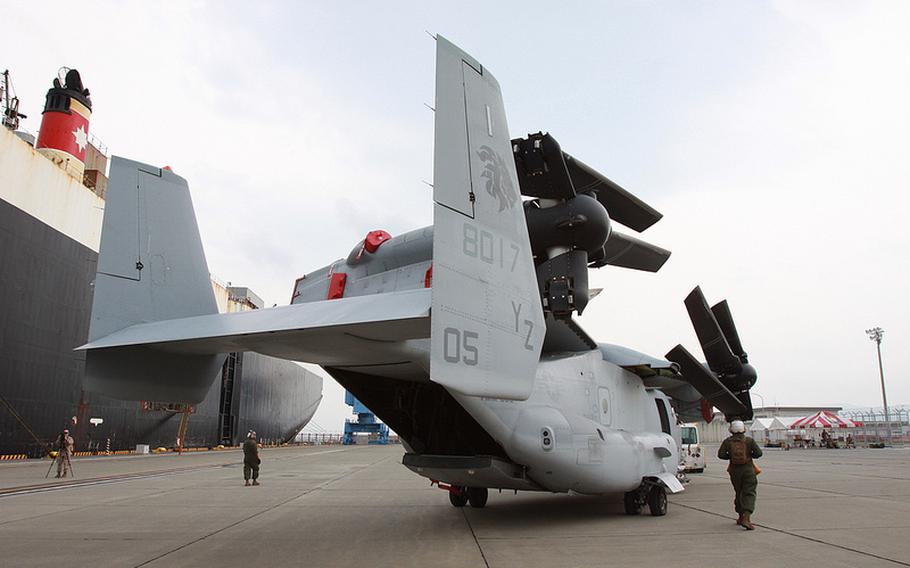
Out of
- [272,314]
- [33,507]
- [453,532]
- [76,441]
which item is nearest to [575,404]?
[453,532]

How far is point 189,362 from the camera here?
6426 millimetres

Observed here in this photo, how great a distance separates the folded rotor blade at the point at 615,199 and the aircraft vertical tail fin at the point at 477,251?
2.58m

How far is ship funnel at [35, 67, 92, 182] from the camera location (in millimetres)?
25984

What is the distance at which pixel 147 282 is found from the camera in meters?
6.47

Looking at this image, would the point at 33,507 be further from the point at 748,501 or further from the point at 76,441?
the point at 76,441

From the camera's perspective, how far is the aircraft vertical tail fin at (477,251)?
504 centimetres

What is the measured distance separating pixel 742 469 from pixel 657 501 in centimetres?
166

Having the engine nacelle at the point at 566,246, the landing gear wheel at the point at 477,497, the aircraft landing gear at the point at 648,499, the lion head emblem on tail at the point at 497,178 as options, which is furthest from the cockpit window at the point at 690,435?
the lion head emblem on tail at the point at 497,178

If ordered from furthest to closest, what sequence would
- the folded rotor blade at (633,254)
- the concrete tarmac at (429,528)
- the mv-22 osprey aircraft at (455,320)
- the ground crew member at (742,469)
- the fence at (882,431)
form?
the fence at (882,431) < the folded rotor blade at (633,254) < the ground crew member at (742,469) < the concrete tarmac at (429,528) < the mv-22 osprey aircraft at (455,320)

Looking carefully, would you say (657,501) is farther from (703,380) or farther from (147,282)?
(147,282)

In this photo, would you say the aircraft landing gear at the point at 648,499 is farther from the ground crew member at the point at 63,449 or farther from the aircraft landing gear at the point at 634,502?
the ground crew member at the point at 63,449

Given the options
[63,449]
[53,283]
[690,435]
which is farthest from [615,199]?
[53,283]

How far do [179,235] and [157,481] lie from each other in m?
11.8

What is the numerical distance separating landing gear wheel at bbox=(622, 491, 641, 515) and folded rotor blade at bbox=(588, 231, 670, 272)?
13.2 ft
